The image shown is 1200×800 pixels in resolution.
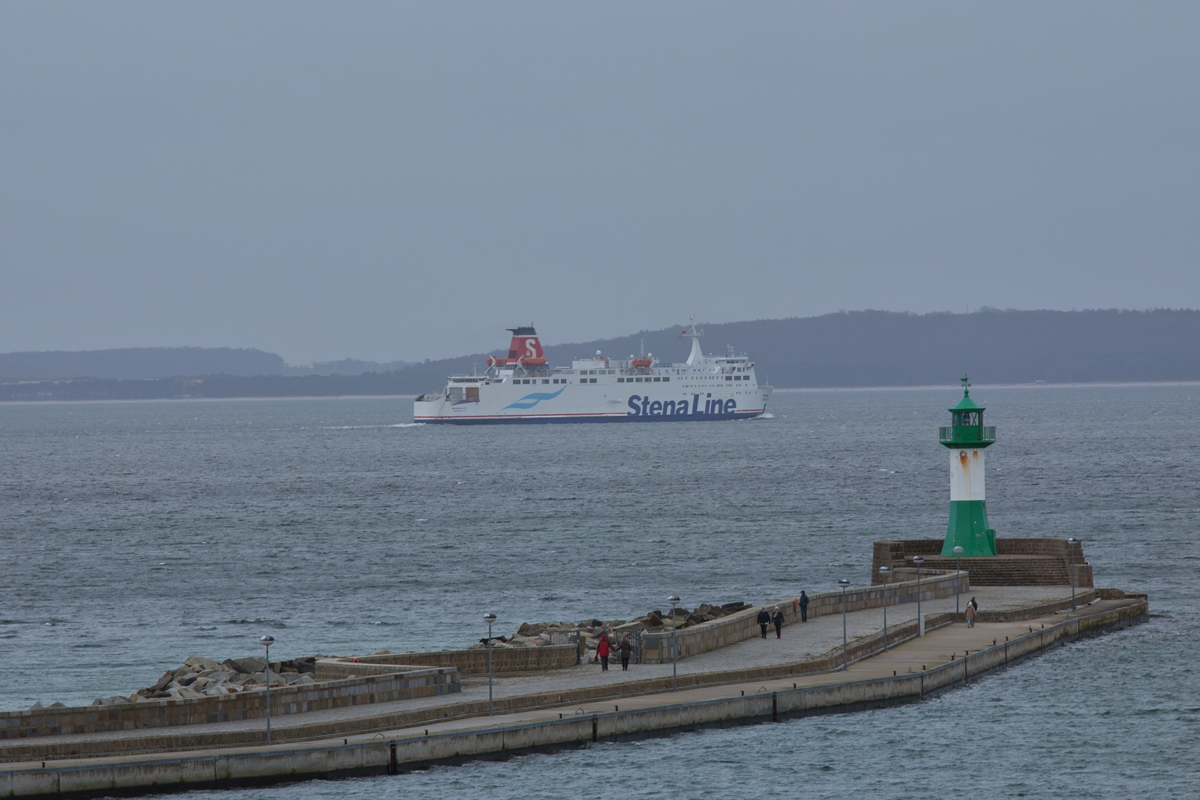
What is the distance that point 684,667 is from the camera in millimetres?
20062

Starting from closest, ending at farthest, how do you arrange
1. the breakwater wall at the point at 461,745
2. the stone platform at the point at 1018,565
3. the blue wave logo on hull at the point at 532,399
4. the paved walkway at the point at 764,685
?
the breakwater wall at the point at 461,745 → the paved walkway at the point at 764,685 → the stone platform at the point at 1018,565 → the blue wave logo on hull at the point at 532,399

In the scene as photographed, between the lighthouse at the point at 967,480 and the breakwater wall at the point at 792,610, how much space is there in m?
0.74

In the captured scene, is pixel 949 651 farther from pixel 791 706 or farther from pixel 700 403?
pixel 700 403

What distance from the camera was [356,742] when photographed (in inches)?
627

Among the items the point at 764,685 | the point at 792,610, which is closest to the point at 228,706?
the point at 764,685

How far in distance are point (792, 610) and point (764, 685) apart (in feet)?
17.0

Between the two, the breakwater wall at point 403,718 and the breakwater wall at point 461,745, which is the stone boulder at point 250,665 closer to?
the breakwater wall at point 403,718

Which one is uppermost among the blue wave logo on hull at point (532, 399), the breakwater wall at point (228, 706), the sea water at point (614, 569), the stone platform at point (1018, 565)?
the blue wave logo on hull at point (532, 399)

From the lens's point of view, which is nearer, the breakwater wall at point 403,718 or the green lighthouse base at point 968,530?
the breakwater wall at point 403,718

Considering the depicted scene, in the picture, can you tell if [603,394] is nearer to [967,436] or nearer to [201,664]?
[967,436]

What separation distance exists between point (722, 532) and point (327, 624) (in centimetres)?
1921

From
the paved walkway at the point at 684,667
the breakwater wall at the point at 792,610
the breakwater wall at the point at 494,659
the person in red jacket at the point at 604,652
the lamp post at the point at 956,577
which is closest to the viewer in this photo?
the paved walkway at the point at 684,667

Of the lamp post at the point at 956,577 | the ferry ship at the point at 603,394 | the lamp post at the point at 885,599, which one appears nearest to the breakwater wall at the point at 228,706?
the lamp post at the point at 885,599

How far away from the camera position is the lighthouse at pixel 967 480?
27422mm
